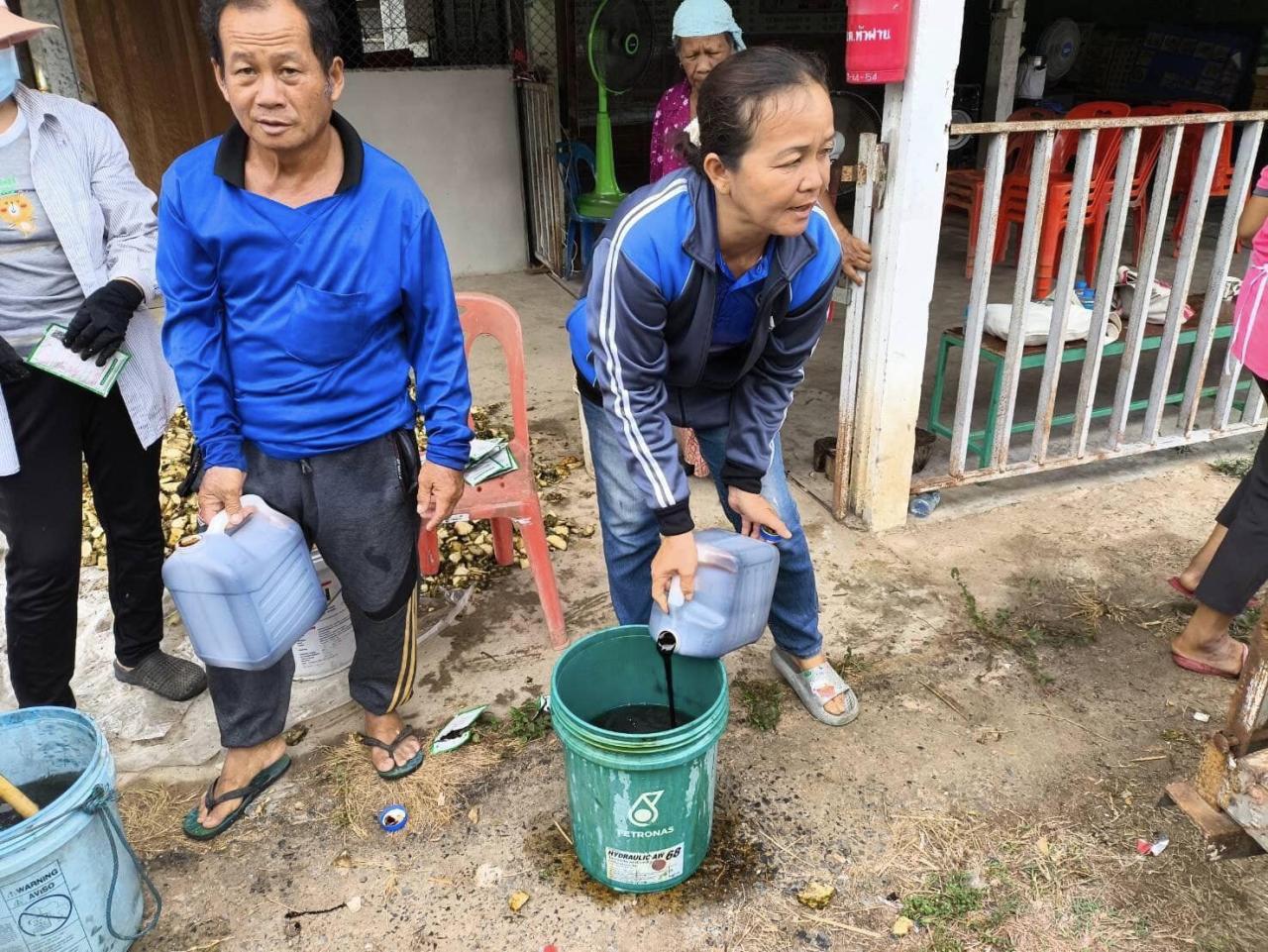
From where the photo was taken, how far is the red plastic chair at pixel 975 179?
6695 mm

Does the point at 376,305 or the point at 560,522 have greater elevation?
the point at 376,305

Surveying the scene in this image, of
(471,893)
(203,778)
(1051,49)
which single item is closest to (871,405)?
(471,893)

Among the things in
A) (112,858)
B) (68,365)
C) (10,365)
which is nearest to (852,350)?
(68,365)

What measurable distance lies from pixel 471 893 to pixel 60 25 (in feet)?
18.9

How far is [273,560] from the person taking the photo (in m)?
1.99

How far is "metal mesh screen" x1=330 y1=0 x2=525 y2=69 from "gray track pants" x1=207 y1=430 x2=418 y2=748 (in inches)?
213

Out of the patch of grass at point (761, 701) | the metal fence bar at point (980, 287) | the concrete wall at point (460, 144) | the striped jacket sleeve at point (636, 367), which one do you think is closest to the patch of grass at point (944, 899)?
the patch of grass at point (761, 701)

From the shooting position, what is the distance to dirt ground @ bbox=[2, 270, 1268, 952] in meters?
2.00

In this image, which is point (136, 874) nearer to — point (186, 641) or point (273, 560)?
point (273, 560)

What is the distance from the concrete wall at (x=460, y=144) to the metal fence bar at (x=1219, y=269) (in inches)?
196

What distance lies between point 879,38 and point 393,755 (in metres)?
2.52

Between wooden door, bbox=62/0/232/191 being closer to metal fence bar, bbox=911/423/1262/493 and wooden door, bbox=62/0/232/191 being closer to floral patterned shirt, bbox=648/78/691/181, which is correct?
floral patterned shirt, bbox=648/78/691/181

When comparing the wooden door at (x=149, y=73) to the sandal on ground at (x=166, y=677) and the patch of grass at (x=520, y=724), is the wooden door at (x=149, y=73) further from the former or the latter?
the patch of grass at (x=520, y=724)

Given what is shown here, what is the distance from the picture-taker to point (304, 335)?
1.98 m
